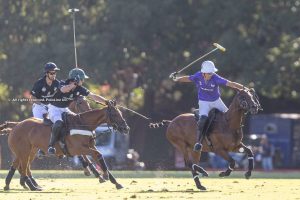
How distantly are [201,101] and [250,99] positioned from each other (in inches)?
37.9

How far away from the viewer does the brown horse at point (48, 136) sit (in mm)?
19250

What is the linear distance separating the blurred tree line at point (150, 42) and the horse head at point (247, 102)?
20.2 meters

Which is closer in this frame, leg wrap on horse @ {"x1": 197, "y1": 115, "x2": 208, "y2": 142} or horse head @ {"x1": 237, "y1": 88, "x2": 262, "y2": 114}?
horse head @ {"x1": 237, "y1": 88, "x2": 262, "y2": 114}

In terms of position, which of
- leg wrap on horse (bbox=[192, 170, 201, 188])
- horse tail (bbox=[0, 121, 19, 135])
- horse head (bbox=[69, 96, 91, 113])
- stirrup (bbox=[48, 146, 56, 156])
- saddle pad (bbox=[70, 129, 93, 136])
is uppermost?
horse head (bbox=[69, 96, 91, 113])

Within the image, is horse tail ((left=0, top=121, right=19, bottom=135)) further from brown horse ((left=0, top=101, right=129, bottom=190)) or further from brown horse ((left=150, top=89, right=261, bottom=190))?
brown horse ((left=150, top=89, right=261, bottom=190))

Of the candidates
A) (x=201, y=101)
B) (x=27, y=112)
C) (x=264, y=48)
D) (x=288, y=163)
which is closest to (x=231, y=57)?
(x=264, y=48)

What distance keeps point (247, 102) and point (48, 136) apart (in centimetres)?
360

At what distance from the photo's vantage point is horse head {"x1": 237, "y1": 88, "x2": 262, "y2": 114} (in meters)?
19.6

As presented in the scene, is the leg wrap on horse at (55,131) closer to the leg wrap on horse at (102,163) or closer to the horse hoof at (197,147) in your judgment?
the leg wrap on horse at (102,163)

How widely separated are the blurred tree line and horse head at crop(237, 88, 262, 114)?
20.2 metres

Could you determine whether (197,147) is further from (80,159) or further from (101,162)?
(80,159)

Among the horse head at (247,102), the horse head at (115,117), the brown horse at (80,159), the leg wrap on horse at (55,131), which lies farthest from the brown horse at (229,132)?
the leg wrap on horse at (55,131)

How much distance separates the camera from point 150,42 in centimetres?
4266

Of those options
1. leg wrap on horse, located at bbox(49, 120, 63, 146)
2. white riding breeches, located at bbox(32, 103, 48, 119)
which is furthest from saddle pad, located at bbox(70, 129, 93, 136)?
white riding breeches, located at bbox(32, 103, 48, 119)
